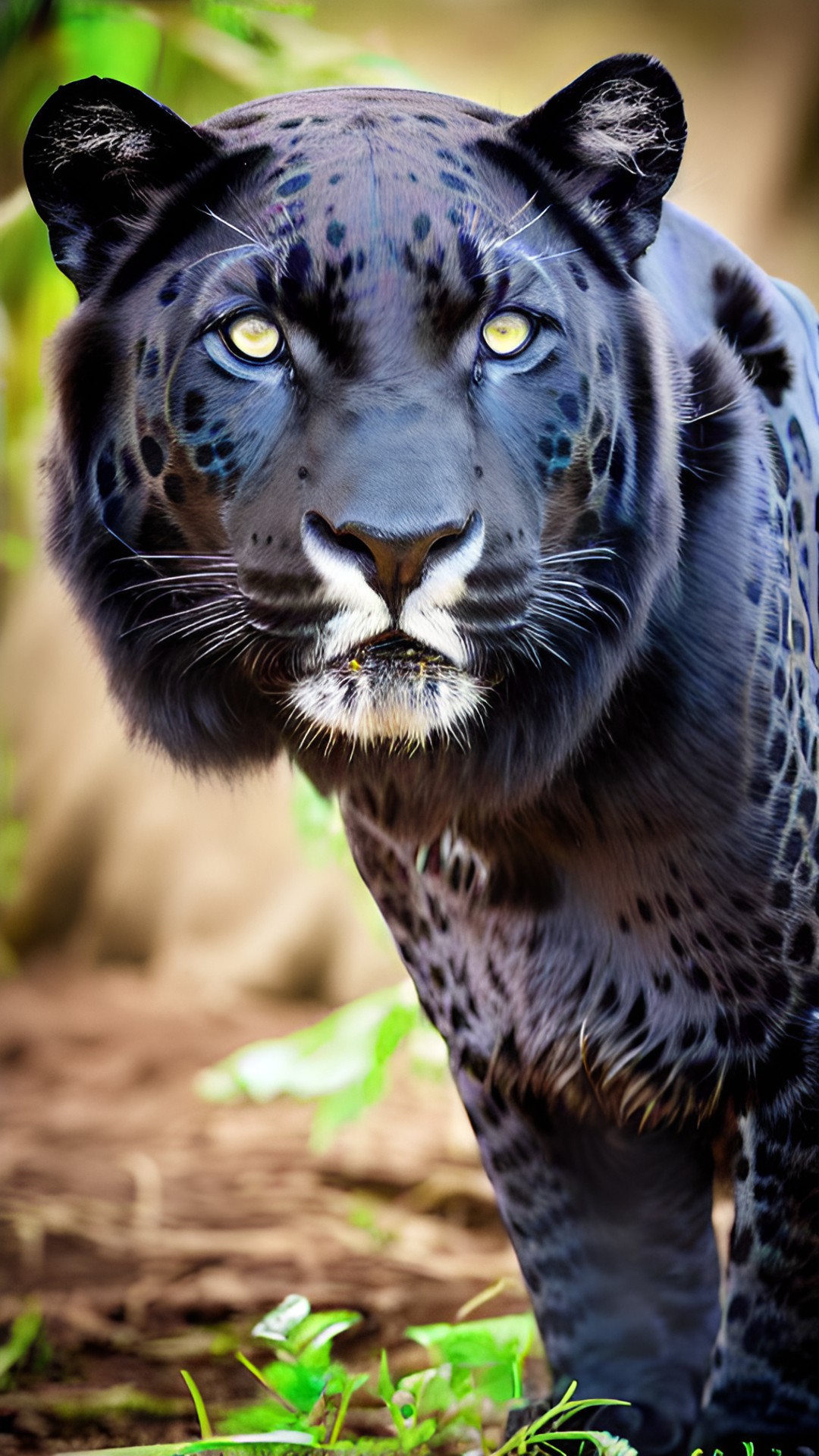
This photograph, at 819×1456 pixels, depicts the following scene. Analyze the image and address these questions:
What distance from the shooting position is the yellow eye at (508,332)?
2.06 m

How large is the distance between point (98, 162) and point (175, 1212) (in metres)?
3.39

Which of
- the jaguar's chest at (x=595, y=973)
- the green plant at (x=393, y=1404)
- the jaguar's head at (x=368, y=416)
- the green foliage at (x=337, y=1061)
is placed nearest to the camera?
the jaguar's head at (x=368, y=416)

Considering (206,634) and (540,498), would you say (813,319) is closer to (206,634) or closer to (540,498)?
(540,498)

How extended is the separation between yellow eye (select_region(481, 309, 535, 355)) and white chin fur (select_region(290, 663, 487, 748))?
17.3 inches

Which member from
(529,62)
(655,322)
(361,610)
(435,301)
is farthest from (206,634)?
(529,62)

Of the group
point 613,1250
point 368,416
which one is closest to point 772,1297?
point 613,1250

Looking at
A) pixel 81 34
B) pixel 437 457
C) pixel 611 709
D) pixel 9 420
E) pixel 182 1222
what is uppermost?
pixel 81 34

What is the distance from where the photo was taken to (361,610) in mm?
1917

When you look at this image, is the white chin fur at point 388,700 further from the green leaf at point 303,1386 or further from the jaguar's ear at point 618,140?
the green leaf at point 303,1386

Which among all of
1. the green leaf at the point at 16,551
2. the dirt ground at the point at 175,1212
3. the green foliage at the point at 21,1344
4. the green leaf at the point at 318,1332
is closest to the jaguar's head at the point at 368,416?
the green leaf at the point at 318,1332

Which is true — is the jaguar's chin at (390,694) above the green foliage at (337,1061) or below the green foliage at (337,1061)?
above

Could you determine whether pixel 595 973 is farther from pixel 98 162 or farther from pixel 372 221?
pixel 98 162

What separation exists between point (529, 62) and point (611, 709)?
4.27 m

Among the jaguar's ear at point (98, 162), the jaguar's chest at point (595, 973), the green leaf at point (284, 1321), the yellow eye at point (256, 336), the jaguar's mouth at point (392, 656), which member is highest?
the jaguar's ear at point (98, 162)
